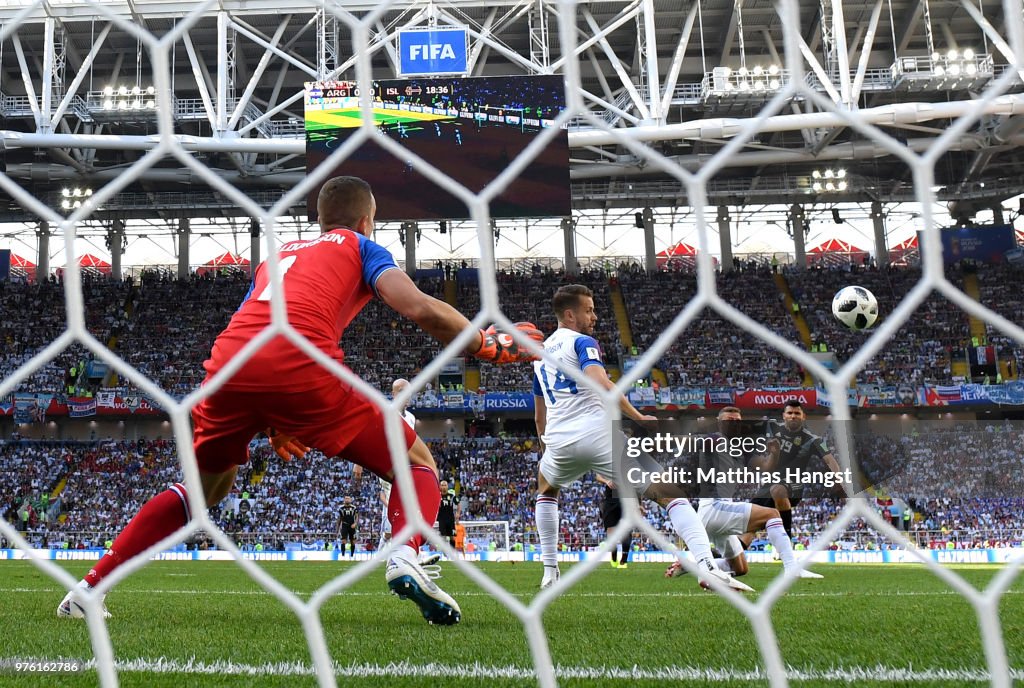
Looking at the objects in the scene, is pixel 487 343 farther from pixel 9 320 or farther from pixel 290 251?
pixel 9 320

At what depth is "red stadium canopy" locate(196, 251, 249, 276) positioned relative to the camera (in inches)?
1266

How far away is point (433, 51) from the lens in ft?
49.9

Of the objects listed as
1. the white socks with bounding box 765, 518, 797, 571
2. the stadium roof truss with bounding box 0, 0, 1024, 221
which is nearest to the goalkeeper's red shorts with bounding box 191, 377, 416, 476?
the white socks with bounding box 765, 518, 797, 571

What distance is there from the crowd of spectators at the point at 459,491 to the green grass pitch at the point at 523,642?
12.4 metres

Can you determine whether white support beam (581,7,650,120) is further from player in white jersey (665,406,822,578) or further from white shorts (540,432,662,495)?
white shorts (540,432,662,495)

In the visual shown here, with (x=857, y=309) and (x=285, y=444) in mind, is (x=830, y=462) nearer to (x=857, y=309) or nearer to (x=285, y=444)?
(x=285, y=444)

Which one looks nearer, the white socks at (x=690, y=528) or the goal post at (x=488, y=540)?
the white socks at (x=690, y=528)

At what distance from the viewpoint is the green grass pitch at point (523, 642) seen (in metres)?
2.10

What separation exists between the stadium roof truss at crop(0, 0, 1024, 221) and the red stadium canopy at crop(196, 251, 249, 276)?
3387 millimetres

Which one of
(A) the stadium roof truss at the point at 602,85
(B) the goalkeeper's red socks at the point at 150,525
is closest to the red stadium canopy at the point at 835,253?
(A) the stadium roof truss at the point at 602,85

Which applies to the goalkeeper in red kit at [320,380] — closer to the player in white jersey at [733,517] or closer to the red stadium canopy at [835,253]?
the player in white jersey at [733,517]

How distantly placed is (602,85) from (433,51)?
644 cm

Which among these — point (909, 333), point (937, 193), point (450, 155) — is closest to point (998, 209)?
point (937, 193)

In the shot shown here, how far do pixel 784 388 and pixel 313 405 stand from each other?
815 inches
